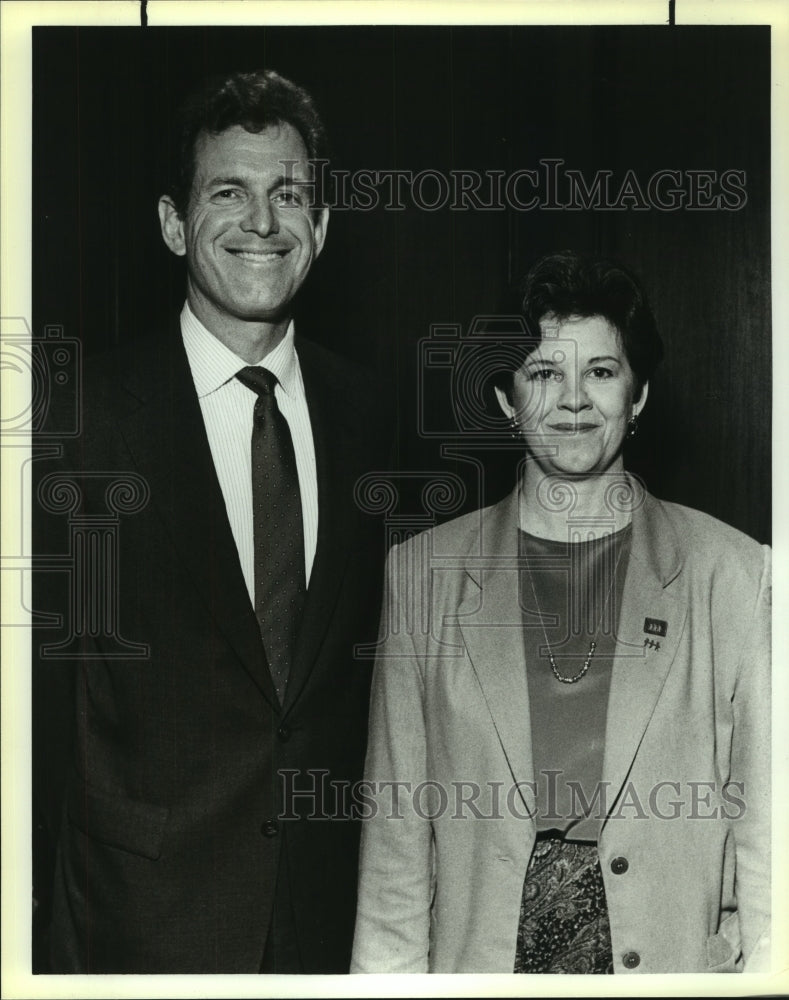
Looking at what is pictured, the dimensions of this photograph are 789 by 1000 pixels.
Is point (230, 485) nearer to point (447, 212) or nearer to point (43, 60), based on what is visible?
point (447, 212)

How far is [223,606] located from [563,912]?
93 centimetres

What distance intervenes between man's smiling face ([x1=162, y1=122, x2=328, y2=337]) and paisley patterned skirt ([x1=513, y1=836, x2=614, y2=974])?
124 centimetres

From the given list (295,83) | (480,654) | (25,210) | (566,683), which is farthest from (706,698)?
(25,210)

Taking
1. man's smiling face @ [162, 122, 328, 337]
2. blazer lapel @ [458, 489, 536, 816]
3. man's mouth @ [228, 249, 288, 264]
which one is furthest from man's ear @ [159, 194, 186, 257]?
blazer lapel @ [458, 489, 536, 816]

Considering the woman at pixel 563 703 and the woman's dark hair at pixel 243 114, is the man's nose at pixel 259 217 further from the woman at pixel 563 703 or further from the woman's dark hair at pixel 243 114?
the woman at pixel 563 703

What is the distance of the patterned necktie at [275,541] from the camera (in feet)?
7.07

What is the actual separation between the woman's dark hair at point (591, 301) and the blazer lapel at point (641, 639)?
30cm

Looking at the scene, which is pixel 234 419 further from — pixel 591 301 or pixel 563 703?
pixel 563 703

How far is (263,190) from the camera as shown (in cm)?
215

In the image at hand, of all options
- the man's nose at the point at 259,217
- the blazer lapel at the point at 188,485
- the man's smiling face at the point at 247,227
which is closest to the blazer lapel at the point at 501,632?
the blazer lapel at the point at 188,485

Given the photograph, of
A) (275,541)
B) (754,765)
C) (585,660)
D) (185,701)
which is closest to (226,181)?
(275,541)

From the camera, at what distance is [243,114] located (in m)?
2.16

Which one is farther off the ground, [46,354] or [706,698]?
[46,354]

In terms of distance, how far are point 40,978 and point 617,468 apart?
1615 millimetres
